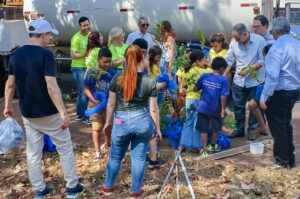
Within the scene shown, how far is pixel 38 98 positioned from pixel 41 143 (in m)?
0.56

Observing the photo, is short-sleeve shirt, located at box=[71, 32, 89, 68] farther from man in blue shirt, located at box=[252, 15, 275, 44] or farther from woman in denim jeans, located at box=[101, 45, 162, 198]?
woman in denim jeans, located at box=[101, 45, 162, 198]

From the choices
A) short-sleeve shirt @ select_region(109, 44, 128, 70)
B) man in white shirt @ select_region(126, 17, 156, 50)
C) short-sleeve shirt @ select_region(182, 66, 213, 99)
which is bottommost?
short-sleeve shirt @ select_region(182, 66, 213, 99)

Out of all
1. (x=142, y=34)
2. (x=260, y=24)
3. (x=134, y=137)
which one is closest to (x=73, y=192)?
(x=134, y=137)

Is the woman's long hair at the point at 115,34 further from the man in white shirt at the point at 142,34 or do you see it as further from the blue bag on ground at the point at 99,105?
the blue bag on ground at the point at 99,105

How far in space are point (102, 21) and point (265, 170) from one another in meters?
6.66

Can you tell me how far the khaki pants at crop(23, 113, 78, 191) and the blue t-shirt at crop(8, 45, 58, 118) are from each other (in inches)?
4.2

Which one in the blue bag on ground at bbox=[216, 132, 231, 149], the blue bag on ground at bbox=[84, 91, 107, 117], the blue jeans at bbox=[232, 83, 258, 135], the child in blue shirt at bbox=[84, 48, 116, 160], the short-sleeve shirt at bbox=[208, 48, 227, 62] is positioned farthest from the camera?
the short-sleeve shirt at bbox=[208, 48, 227, 62]

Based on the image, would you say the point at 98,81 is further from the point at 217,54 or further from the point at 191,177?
the point at 217,54

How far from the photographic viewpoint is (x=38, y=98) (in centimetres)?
457

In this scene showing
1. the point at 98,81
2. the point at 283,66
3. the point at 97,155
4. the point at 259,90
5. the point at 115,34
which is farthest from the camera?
the point at 115,34

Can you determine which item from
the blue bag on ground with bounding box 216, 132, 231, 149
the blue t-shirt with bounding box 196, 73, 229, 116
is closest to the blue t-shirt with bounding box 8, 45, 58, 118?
the blue t-shirt with bounding box 196, 73, 229, 116

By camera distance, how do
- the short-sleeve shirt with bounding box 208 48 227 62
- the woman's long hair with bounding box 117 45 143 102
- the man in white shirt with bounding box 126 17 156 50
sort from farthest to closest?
the man in white shirt with bounding box 126 17 156 50, the short-sleeve shirt with bounding box 208 48 227 62, the woman's long hair with bounding box 117 45 143 102

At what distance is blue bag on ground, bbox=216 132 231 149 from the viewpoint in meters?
6.50

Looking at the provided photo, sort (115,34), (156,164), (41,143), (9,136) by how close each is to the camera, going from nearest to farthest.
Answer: (41,143)
(9,136)
(156,164)
(115,34)
